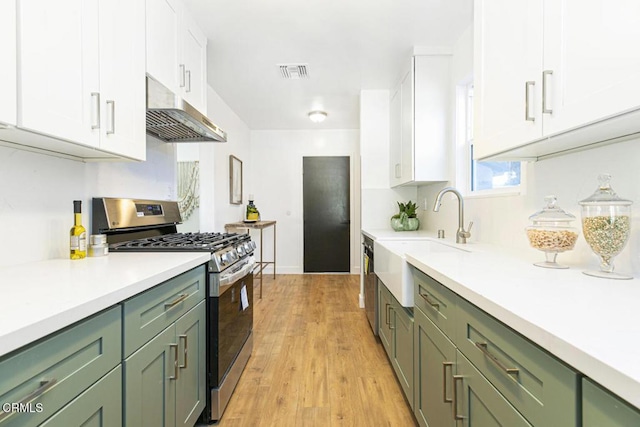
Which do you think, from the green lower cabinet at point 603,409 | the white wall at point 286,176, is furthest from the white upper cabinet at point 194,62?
the white wall at point 286,176

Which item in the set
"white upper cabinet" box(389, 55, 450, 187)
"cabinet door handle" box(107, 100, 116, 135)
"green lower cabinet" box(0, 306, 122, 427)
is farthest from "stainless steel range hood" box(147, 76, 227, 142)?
"white upper cabinet" box(389, 55, 450, 187)

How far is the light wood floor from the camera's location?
1685 millimetres

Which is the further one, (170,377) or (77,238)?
(77,238)

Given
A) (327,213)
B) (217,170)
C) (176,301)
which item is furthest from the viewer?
(327,213)

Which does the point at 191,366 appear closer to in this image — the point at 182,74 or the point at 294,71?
the point at 182,74

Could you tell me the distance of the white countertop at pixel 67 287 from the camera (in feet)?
2.04

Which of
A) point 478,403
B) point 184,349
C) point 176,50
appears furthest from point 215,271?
point 176,50

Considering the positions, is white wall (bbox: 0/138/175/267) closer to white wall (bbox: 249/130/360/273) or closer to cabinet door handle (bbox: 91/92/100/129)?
cabinet door handle (bbox: 91/92/100/129)

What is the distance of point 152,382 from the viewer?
1.09 metres

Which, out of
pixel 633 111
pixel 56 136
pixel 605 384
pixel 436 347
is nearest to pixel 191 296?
pixel 56 136

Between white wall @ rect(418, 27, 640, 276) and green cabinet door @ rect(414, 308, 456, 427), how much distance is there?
61cm

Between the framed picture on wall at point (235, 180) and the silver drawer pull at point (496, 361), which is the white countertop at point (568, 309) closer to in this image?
the silver drawer pull at point (496, 361)

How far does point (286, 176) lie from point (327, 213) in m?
0.93

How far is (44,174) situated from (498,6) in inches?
79.0
